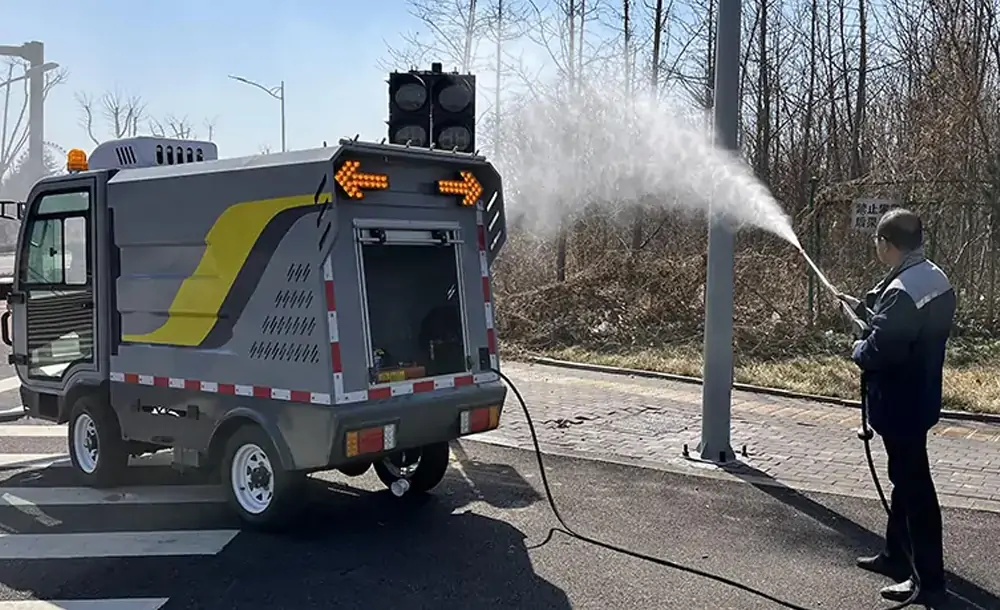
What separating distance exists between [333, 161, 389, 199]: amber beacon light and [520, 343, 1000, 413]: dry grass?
680 cm

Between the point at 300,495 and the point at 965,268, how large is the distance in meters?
11.5

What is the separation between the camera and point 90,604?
4910 millimetres

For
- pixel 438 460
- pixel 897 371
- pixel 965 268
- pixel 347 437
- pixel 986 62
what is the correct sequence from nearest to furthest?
pixel 897 371 < pixel 347 437 < pixel 438 460 < pixel 965 268 < pixel 986 62

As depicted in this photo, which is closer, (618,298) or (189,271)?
(189,271)

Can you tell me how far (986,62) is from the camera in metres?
15.2

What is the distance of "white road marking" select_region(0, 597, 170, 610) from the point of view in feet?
15.9

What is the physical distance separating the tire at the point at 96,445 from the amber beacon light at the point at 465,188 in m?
3.03

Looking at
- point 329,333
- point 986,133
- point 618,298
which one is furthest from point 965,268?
point 329,333

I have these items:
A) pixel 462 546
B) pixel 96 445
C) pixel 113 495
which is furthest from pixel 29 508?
pixel 462 546

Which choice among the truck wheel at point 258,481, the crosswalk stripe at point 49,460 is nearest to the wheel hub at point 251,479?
the truck wheel at point 258,481

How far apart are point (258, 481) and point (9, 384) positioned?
7.63 meters

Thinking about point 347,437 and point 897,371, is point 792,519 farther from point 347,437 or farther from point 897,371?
point 347,437

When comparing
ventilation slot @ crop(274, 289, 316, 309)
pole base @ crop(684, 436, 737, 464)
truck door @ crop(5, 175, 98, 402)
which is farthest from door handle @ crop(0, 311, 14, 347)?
pole base @ crop(684, 436, 737, 464)

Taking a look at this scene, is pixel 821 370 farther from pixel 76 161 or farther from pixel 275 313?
pixel 76 161
